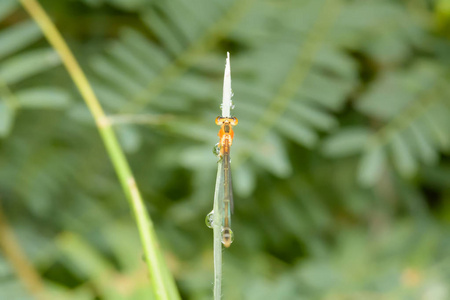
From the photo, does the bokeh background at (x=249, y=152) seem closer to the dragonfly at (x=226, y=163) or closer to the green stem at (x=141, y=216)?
the green stem at (x=141, y=216)

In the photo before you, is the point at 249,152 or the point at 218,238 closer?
the point at 218,238

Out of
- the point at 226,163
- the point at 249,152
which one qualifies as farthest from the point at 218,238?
the point at 249,152

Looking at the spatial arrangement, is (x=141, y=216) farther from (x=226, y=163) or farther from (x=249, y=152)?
(x=249, y=152)

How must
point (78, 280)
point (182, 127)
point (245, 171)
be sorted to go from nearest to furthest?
1. point (182, 127)
2. point (245, 171)
3. point (78, 280)

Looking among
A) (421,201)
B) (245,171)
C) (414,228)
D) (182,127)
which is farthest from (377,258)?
(182,127)

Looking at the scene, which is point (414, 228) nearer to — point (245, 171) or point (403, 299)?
point (403, 299)

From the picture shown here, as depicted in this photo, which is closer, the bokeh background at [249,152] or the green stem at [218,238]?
the green stem at [218,238]

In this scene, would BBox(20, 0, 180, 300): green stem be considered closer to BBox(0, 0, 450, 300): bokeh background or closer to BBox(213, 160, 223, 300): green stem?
BBox(213, 160, 223, 300): green stem

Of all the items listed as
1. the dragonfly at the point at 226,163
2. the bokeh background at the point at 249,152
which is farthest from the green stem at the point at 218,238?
the bokeh background at the point at 249,152
